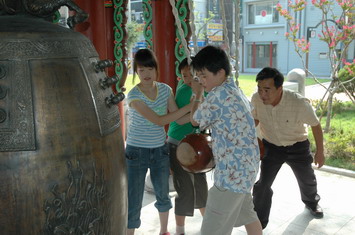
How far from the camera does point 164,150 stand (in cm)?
280

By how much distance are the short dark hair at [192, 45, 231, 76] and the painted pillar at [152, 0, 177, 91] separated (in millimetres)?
2017

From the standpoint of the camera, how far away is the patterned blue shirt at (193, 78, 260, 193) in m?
2.04

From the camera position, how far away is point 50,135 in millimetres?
1407

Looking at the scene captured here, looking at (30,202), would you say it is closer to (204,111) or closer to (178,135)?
(204,111)

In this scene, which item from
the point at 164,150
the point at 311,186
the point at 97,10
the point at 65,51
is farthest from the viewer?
the point at 97,10

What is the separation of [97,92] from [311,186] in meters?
2.55

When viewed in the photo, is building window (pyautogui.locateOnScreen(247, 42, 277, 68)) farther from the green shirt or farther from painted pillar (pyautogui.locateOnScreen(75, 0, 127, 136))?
the green shirt

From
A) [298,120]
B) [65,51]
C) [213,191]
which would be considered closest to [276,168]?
[298,120]

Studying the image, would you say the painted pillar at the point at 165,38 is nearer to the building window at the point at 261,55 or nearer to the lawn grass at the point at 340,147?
the lawn grass at the point at 340,147

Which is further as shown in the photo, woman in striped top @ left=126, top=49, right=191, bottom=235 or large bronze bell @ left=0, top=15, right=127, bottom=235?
woman in striped top @ left=126, top=49, right=191, bottom=235

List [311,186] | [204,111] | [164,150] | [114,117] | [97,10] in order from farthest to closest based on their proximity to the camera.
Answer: [97,10]
[311,186]
[164,150]
[204,111]
[114,117]

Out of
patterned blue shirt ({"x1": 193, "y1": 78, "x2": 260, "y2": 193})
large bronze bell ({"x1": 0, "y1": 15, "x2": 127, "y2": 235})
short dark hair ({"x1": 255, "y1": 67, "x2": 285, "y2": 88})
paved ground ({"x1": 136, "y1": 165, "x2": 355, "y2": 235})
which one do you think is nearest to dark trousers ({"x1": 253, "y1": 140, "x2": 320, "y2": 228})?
paved ground ({"x1": 136, "y1": 165, "x2": 355, "y2": 235})

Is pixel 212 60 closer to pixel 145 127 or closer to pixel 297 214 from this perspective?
pixel 145 127

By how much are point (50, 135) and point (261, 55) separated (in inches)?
923
